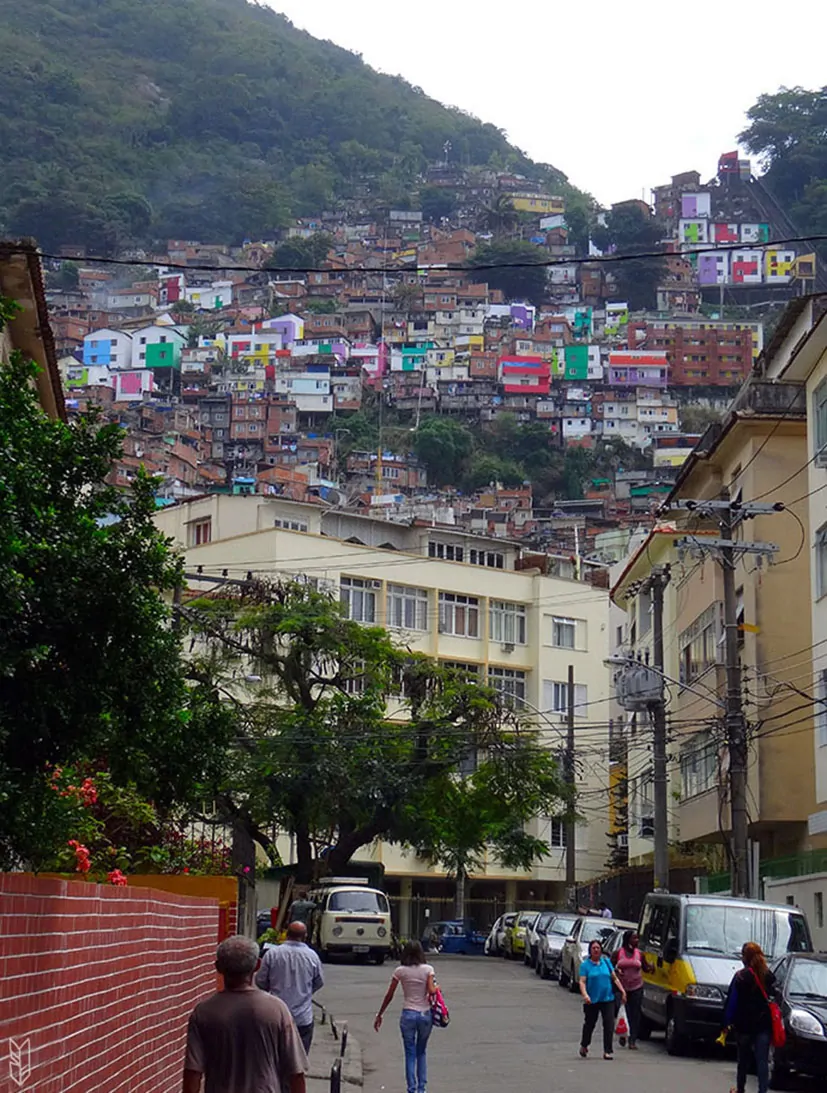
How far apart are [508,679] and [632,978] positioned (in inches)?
2141

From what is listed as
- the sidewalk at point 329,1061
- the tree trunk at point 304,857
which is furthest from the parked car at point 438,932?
the sidewalk at point 329,1061

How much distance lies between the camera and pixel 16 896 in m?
7.48

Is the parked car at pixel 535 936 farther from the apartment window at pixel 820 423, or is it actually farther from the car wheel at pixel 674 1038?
the car wheel at pixel 674 1038

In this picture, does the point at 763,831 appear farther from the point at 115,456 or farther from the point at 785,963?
the point at 115,456

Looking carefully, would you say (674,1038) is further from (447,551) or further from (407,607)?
(447,551)

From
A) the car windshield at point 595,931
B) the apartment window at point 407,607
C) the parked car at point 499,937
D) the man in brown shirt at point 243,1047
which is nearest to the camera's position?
the man in brown shirt at point 243,1047

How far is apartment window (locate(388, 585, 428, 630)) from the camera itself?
245ft

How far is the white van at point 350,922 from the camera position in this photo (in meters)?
45.8

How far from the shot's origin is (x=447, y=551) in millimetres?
82625

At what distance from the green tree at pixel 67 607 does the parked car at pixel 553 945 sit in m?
27.6

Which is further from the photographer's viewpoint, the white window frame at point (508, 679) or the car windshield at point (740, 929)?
the white window frame at point (508, 679)

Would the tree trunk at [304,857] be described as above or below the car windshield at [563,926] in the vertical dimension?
above

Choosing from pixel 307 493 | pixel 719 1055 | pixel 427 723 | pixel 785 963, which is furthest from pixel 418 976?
pixel 307 493

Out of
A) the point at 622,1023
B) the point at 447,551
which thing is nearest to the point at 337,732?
the point at 622,1023
